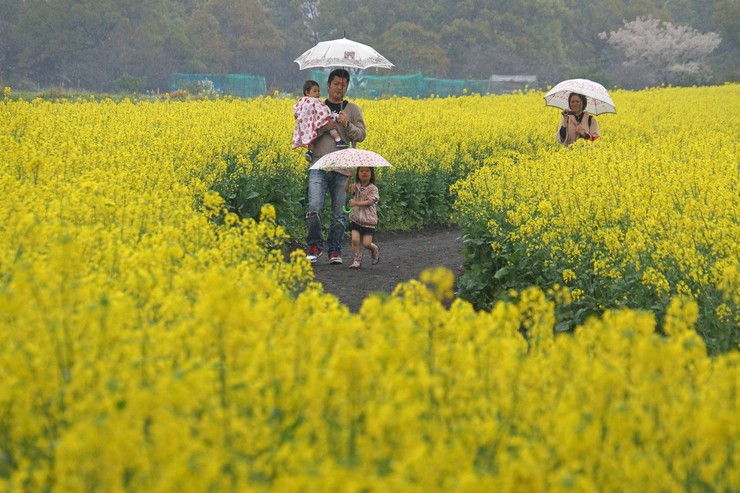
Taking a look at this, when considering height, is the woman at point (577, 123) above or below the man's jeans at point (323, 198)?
above

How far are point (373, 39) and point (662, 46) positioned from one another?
19794 mm

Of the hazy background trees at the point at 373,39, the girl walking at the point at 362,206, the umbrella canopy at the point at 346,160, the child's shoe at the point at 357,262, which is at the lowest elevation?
the child's shoe at the point at 357,262

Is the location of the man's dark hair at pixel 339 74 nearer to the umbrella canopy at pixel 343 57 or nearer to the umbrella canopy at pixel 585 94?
the umbrella canopy at pixel 343 57

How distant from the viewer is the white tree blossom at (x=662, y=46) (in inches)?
2525

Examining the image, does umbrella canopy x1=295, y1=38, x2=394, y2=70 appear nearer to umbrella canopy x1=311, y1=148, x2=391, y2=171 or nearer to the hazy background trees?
umbrella canopy x1=311, y1=148, x2=391, y2=171

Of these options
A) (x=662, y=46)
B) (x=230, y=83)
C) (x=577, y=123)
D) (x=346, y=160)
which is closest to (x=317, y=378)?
(x=346, y=160)

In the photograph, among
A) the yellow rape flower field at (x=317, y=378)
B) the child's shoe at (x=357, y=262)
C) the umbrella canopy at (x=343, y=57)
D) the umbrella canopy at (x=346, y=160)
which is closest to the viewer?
the yellow rape flower field at (x=317, y=378)

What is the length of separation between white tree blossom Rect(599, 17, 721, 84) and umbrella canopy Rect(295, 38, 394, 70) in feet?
177

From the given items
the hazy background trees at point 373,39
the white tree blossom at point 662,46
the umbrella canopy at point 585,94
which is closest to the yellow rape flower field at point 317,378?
the umbrella canopy at point 585,94

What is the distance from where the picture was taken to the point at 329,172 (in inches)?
434

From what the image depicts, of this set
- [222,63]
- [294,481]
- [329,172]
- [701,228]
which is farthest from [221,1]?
[294,481]

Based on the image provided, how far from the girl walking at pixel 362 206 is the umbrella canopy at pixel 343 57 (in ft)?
7.53

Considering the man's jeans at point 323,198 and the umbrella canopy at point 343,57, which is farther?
the umbrella canopy at point 343,57

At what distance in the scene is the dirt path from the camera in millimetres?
10320
